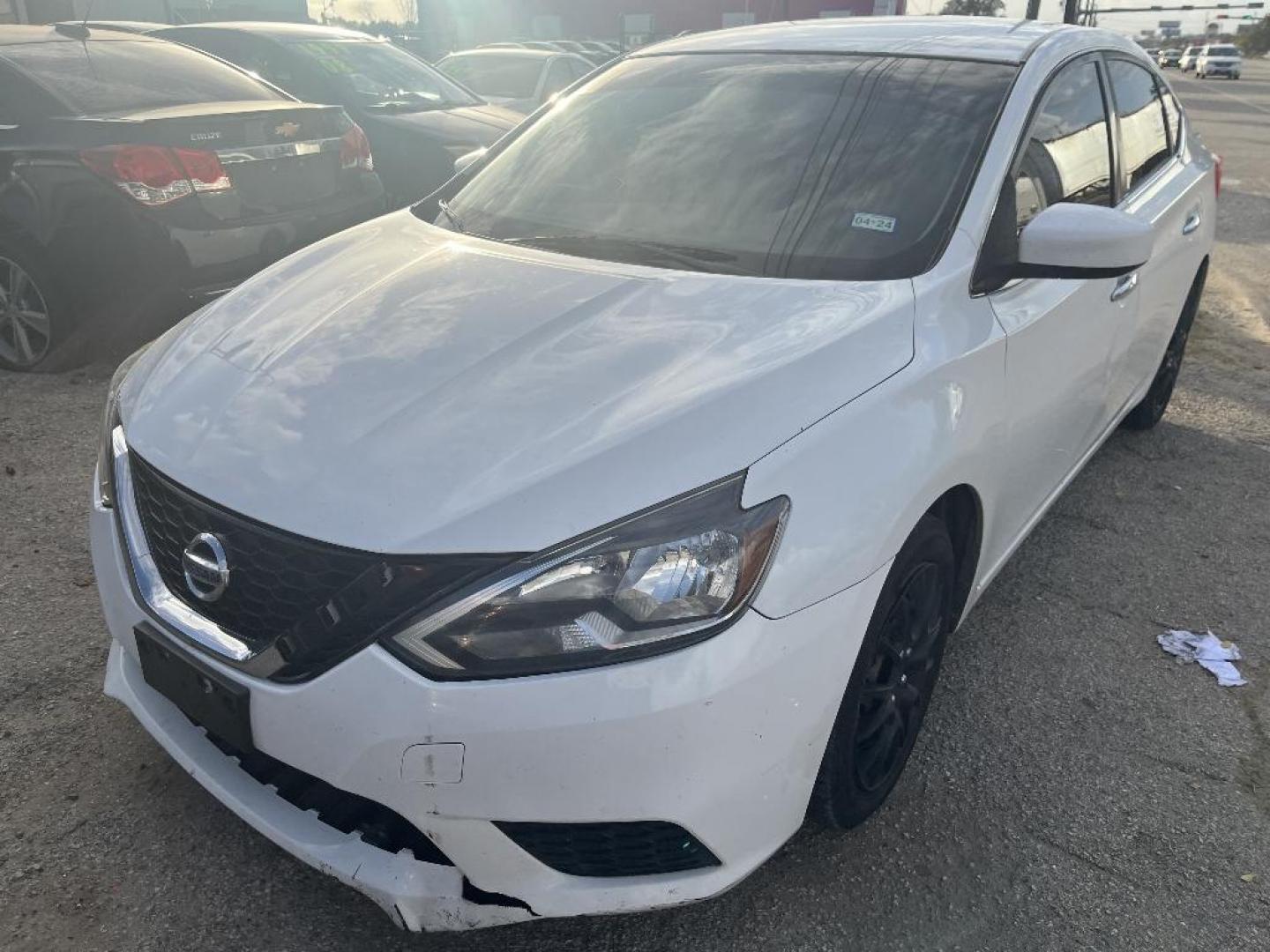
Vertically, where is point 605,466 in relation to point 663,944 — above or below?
above

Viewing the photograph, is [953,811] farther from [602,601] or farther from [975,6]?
[975,6]

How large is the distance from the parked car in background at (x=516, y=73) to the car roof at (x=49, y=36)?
551 centimetres

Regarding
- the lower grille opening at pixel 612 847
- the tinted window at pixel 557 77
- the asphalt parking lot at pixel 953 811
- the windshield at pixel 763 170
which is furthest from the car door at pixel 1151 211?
the tinted window at pixel 557 77

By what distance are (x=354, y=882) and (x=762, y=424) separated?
40.8 inches

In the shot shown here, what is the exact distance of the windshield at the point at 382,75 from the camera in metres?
7.18

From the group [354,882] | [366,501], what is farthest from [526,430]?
[354,882]

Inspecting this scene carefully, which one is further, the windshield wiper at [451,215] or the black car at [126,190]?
the black car at [126,190]

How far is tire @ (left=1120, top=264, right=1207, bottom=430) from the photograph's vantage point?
438 centimetres

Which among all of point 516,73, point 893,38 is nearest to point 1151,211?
point 893,38

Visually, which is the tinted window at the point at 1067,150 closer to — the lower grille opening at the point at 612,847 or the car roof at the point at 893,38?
the car roof at the point at 893,38

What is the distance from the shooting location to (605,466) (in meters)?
1.69

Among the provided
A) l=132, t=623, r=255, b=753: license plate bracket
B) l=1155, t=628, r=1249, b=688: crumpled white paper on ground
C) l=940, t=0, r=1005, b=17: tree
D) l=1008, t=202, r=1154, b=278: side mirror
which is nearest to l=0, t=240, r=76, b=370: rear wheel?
l=132, t=623, r=255, b=753: license plate bracket

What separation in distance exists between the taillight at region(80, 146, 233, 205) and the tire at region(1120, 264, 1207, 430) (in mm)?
4226

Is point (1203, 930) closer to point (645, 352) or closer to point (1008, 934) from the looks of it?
point (1008, 934)
